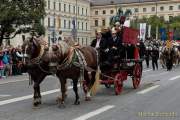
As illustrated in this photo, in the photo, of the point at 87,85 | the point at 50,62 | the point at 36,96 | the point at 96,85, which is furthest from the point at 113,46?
the point at 36,96

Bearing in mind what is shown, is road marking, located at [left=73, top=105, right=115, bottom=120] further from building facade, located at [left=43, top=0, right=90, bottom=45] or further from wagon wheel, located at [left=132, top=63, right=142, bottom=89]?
building facade, located at [left=43, top=0, right=90, bottom=45]

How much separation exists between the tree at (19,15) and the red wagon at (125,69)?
27.3 m

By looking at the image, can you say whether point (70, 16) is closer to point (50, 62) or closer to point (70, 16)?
point (70, 16)

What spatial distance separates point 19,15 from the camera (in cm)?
4391

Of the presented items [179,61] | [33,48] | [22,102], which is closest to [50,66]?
[33,48]

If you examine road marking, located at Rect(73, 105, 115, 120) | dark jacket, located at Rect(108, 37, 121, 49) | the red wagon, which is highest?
dark jacket, located at Rect(108, 37, 121, 49)

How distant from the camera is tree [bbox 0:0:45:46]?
141ft

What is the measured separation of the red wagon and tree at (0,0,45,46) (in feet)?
89.5

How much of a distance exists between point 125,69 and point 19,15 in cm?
2946

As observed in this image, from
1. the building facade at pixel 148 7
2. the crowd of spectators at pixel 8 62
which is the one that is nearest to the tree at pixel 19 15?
the crowd of spectators at pixel 8 62

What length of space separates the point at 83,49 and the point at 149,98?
2356 millimetres

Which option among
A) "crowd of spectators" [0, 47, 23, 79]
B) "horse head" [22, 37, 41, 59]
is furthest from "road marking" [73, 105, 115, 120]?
"crowd of spectators" [0, 47, 23, 79]

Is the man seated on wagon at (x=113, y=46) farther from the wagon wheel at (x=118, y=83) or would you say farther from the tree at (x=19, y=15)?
the tree at (x=19, y=15)

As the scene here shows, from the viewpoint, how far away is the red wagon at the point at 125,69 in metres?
14.9
